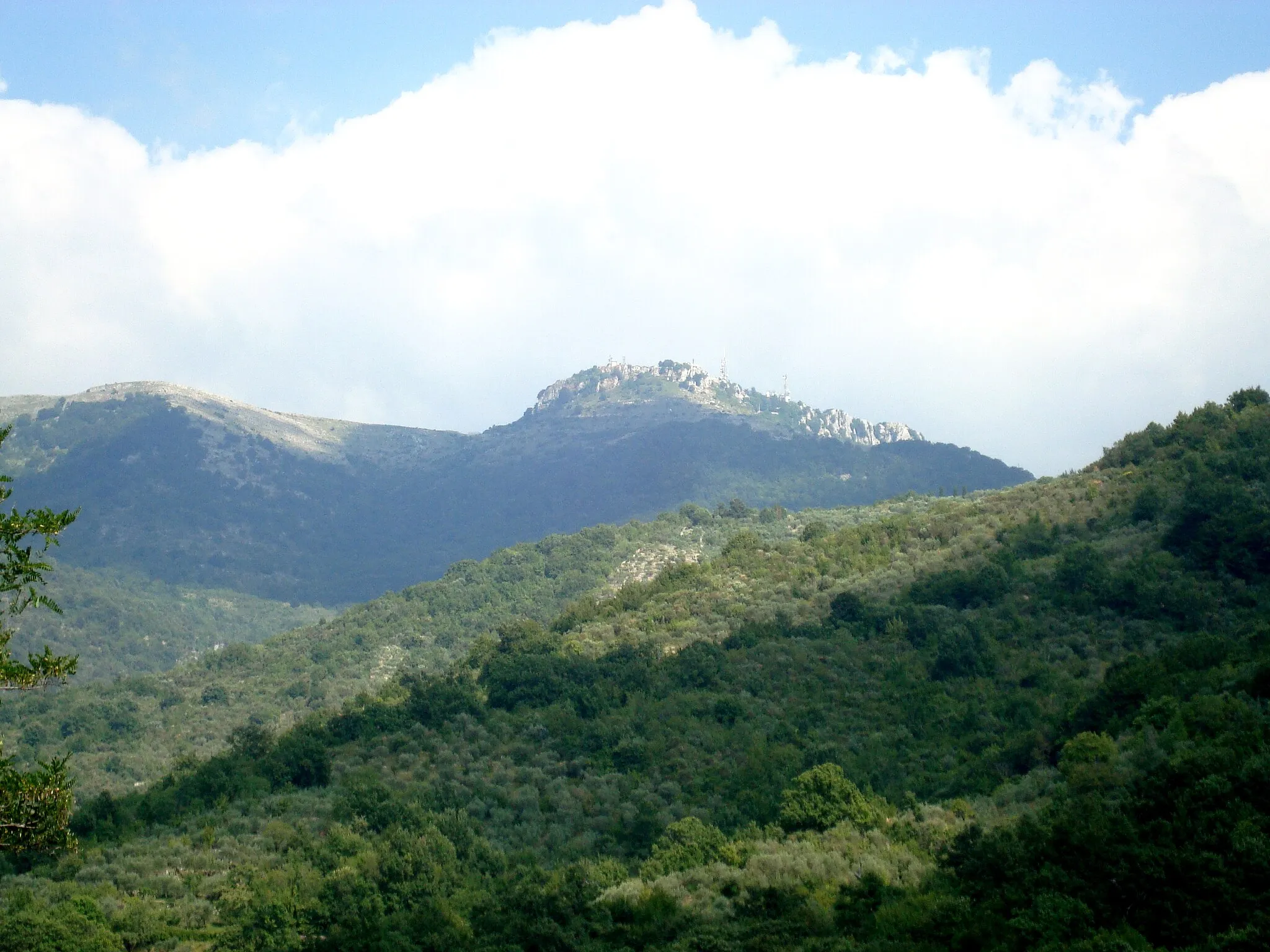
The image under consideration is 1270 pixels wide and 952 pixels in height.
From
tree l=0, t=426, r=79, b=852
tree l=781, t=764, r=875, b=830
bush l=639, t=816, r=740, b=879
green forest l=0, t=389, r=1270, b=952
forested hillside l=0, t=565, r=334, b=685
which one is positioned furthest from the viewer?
forested hillside l=0, t=565, r=334, b=685

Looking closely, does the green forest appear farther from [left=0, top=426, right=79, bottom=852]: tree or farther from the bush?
[left=0, top=426, right=79, bottom=852]: tree

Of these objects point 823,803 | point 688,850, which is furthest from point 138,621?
point 823,803

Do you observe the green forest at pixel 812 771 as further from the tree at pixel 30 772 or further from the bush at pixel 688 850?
the tree at pixel 30 772

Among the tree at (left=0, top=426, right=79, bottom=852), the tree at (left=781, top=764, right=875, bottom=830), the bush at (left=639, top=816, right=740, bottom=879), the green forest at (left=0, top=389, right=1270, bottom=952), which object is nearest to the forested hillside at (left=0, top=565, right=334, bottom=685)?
the green forest at (left=0, top=389, right=1270, bottom=952)

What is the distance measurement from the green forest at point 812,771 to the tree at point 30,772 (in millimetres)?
7820

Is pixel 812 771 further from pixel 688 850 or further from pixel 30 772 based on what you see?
pixel 30 772

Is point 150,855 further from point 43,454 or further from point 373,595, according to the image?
point 43,454

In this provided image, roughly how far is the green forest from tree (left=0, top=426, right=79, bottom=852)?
308 inches

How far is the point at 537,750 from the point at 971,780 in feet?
54.1

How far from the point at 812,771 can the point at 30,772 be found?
70.4 feet

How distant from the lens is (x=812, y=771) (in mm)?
31953

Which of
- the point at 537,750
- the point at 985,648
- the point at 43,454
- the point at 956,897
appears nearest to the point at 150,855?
Result: the point at 537,750

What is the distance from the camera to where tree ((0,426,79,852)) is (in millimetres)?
15156

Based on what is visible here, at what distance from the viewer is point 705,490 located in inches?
7067
